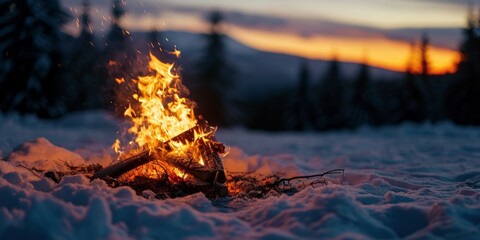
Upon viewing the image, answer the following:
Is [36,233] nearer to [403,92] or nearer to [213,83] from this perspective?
[213,83]

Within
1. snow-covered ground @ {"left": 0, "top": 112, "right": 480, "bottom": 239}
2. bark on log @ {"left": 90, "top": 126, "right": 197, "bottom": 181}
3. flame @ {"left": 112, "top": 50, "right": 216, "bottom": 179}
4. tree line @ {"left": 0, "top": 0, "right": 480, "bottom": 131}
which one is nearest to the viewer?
snow-covered ground @ {"left": 0, "top": 112, "right": 480, "bottom": 239}

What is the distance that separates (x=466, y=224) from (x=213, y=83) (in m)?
39.7

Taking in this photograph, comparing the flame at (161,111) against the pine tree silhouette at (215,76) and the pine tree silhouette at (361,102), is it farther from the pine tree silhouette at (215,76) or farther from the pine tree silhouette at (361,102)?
the pine tree silhouette at (361,102)

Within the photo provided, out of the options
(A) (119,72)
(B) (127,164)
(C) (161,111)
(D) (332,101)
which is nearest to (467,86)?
(D) (332,101)

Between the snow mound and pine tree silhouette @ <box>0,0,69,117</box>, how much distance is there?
69.9ft

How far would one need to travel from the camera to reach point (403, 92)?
148 ft

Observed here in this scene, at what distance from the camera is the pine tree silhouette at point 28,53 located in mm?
26531

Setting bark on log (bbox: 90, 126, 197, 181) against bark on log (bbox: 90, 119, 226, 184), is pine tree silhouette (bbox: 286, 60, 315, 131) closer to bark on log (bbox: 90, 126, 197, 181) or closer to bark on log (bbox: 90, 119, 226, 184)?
bark on log (bbox: 90, 119, 226, 184)

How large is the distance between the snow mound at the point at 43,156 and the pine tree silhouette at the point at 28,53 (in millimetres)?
21310

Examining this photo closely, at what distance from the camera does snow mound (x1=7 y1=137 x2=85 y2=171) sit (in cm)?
643

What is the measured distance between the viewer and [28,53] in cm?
2727

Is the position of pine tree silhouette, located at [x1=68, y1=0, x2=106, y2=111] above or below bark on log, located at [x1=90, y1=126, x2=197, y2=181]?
above

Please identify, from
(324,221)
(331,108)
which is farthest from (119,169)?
(331,108)

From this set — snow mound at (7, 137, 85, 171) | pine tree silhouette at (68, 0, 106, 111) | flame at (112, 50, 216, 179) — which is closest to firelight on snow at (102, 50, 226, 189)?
flame at (112, 50, 216, 179)
